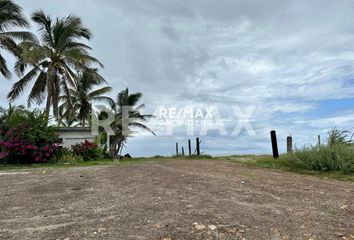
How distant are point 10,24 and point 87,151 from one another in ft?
28.1

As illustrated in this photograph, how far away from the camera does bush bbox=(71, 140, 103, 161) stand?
1957 centimetres

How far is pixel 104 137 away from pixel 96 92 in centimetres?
661

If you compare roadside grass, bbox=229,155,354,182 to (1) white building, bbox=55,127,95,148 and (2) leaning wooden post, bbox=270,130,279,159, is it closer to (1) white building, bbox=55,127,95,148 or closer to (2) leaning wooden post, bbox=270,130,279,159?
(2) leaning wooden post, bbox=270,130,279,159

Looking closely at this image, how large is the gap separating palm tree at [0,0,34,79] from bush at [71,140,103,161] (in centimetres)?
662

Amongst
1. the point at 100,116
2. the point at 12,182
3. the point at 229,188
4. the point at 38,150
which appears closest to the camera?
the point at 229,188

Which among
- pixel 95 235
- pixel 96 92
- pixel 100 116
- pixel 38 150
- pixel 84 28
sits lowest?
pixel 95 235

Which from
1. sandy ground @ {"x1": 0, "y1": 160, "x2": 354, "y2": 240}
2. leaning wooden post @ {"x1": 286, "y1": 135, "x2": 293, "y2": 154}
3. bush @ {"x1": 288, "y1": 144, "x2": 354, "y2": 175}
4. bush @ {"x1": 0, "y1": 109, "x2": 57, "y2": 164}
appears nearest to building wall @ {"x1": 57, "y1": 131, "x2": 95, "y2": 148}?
bush @ {"x1": 0, "y1": 109, "x2": 57, "y2": 164}

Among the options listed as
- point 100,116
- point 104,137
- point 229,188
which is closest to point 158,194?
point 229,188

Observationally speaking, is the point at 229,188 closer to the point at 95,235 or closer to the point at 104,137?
the point at 95,235

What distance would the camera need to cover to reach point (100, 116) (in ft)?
92.7

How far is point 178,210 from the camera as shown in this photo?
4727 millimetres

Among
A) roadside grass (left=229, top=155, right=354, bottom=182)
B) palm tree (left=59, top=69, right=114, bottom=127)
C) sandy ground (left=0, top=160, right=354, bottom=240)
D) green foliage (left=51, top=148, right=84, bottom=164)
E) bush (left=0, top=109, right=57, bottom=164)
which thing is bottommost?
sandy ground (left=0, top=160, right=354, bottom=240)

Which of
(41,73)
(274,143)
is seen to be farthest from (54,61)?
(274,143)

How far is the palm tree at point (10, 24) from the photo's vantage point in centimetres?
2045
